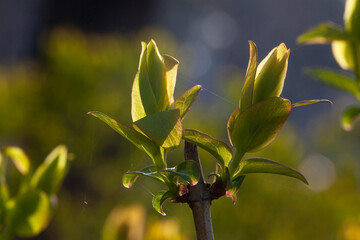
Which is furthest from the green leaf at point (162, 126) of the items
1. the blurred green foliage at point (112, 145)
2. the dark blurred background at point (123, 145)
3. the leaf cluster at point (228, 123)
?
the blurred green foliage at point (112, 145)

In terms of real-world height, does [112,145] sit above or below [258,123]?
below

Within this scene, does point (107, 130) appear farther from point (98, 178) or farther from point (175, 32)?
point (175, 32)

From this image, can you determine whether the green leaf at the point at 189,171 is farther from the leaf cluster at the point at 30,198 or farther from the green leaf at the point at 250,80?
the leaf cluster at the point at 30,198

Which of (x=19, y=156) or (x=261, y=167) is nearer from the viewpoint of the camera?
(x=261, y=167)

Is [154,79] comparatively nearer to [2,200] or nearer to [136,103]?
[136,103]

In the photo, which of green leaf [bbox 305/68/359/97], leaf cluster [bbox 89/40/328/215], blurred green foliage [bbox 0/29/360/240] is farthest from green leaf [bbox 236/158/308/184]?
blurred green foliage [bbox 0/29/360/240]

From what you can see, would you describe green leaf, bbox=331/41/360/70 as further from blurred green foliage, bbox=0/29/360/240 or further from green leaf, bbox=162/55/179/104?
blurred green foliage, bbox=0/29/360/240

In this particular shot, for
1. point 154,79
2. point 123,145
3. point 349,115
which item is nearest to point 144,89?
point 154,79
